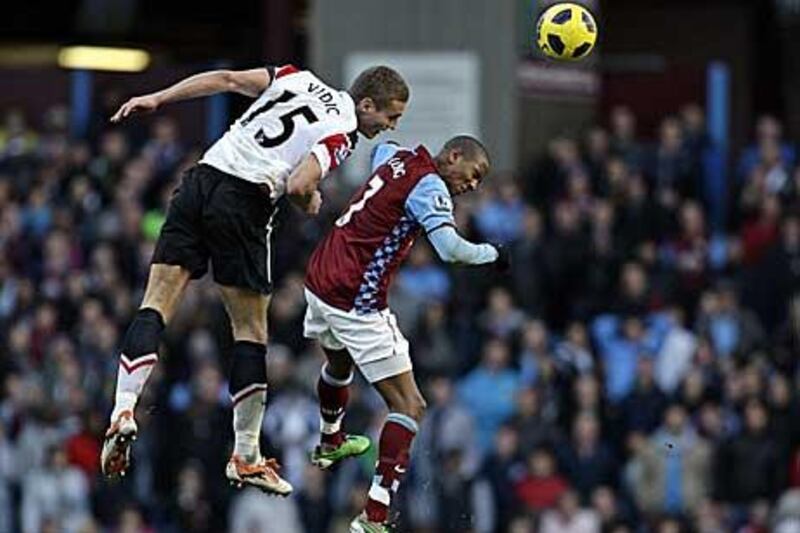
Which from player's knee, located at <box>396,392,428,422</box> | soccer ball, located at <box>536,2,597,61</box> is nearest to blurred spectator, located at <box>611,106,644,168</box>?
soccer ball, located at <box>536,2,597,61</box>

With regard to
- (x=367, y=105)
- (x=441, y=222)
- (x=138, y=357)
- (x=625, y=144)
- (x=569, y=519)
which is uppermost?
(x=367, y=105)

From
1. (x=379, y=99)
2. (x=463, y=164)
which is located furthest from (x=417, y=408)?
(x=379, y=99)

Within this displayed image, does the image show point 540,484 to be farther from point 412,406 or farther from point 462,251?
point 462,251

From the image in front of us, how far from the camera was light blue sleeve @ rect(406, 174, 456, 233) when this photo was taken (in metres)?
14.2

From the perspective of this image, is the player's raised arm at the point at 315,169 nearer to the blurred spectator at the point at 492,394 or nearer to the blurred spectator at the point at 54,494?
the blurred spectator at the point at 492,394

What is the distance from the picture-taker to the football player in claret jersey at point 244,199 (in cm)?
1438

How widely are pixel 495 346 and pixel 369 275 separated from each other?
9.28 meters

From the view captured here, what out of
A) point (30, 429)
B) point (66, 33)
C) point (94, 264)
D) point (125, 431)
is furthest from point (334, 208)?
point (125, 431)

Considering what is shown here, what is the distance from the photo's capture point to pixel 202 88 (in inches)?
563

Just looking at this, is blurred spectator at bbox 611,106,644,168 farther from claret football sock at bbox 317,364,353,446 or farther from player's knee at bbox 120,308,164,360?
player's knee at bbox 120,308,164,360

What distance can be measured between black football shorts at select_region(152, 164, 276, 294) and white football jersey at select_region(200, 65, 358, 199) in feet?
0.31

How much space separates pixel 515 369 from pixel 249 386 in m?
9.29

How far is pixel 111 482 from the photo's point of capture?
968 inches

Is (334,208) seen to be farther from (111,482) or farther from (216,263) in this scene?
(216,263)
